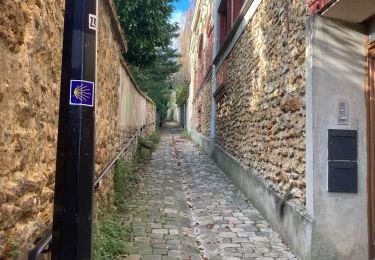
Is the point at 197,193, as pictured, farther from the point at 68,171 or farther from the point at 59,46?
the point at 68,171

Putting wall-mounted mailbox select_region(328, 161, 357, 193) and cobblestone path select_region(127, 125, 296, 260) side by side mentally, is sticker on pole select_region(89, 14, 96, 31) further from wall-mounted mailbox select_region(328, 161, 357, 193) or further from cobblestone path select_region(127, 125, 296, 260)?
wall-mounted mailbox select_region(328, 161, 357, 193)

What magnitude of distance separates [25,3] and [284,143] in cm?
384

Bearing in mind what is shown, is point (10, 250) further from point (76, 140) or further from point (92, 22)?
point (92, 22)

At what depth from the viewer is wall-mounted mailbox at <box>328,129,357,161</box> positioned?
13.2ft

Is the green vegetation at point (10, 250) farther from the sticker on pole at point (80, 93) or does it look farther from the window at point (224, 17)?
the window at point (224, 17)

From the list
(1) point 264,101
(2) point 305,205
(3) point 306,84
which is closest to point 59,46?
(3) point 306,84

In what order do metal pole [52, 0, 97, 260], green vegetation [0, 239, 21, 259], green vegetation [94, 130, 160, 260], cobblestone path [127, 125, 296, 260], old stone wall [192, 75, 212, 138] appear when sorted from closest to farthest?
metal pole [52, 0, 97, 260] < green vegetation [0, 239, 21, 259] < green vegetation [94, 130, 160, 260] < cobblestone path [127, 125, 296, 260] < old stone wall [192, 75, 212, 138]

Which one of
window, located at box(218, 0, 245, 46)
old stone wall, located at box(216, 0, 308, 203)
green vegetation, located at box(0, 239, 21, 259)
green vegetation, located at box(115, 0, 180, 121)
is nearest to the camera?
green vegetation, located at box(0, 239, 21, 259)

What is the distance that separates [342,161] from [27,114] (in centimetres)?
313

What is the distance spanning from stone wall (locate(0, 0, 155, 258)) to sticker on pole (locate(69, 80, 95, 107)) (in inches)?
26.2

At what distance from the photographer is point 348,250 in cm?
A: 398

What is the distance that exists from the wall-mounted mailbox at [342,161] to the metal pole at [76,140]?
3132 mm

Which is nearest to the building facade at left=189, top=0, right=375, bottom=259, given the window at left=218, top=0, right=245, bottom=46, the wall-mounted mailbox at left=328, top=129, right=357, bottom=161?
the wall-mounted mailbox at left=328, top=129, right=357, bottom=161

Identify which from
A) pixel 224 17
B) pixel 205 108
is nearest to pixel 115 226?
pixel 224 17
